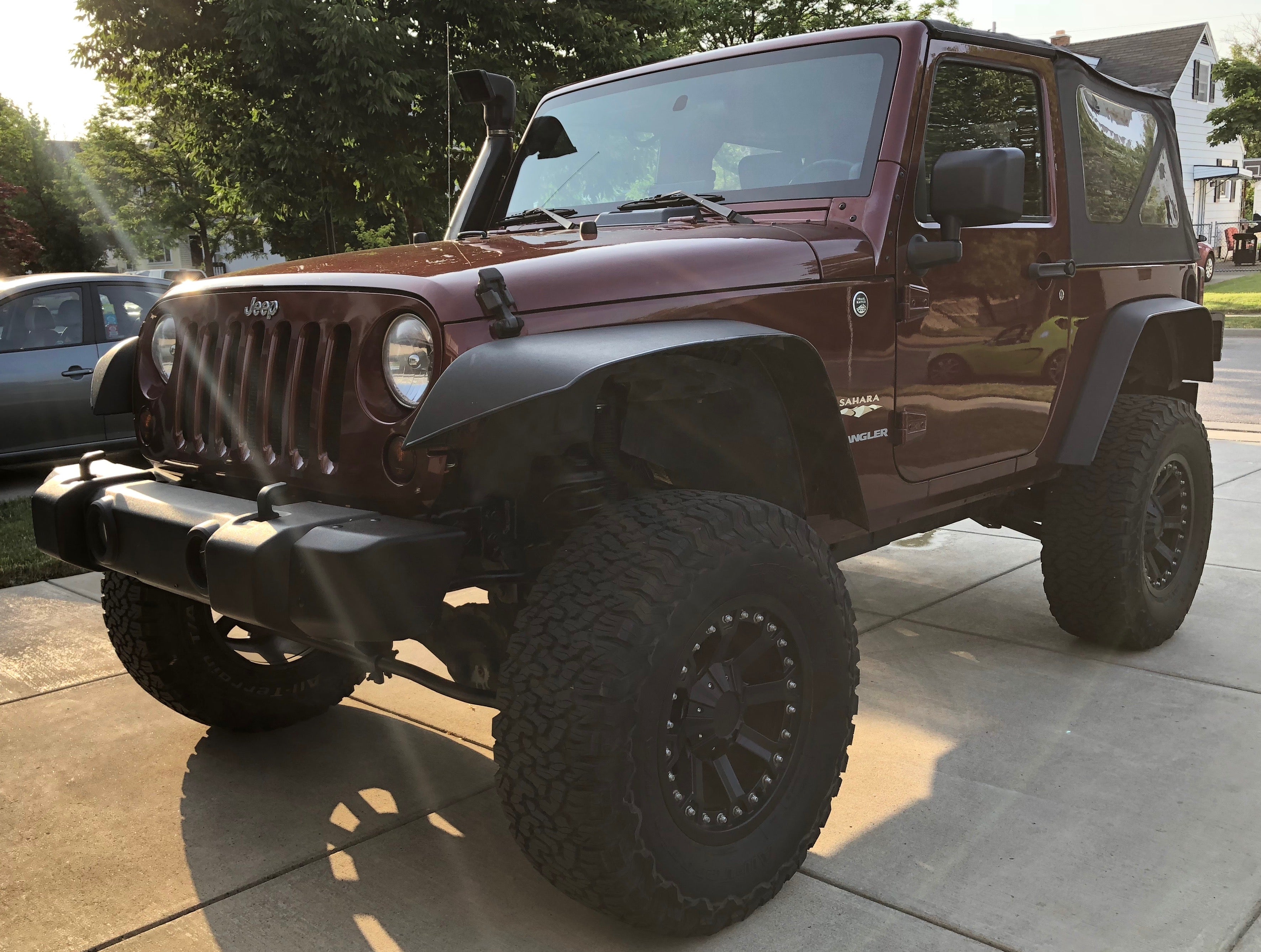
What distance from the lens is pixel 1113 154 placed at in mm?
4387

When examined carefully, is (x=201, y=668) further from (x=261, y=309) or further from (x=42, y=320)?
(x=42, y=320)

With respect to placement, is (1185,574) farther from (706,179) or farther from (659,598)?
(659,598)

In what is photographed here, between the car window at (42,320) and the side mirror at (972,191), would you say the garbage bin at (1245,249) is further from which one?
the side mirror at (972,191)

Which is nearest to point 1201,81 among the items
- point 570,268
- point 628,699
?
point 570,268

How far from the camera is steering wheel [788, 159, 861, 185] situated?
331 cm

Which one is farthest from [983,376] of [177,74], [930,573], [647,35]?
[177,74]

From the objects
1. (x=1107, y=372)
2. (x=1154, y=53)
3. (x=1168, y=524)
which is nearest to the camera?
(x=1107, y=372)

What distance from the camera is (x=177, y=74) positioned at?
59.7 feet

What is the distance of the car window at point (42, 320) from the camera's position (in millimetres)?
8414

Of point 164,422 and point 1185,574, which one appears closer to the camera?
point 164,422

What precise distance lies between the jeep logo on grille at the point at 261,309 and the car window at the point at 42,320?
22.0 feet

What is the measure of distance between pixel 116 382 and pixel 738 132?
203 centimetres

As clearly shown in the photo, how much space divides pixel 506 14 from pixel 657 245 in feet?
48.1

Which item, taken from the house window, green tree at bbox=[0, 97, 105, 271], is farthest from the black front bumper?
the house window
